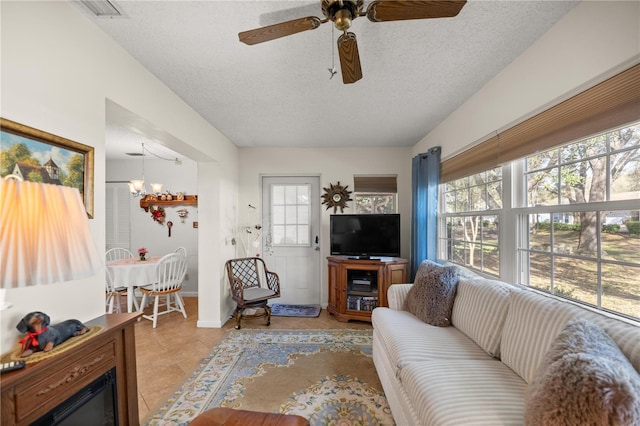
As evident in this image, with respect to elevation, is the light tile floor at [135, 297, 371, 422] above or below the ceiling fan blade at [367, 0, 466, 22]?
below

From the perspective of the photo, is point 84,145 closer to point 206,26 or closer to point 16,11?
point 16,11

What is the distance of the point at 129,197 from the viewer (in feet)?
15.6

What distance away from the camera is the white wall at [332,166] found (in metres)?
3.98

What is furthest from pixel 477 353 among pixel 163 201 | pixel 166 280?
pixel 163 201

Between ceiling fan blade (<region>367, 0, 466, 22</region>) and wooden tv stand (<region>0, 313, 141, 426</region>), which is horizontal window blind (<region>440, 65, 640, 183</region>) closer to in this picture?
ceiling fan blade (<region>367, 0, 466, 22</region>)

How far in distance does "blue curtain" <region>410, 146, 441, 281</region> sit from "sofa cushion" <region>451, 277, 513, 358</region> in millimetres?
1095

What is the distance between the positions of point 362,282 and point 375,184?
1464 mm

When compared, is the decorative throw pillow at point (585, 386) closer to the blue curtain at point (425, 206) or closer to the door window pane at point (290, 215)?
the blue curtain at point (425, 206)

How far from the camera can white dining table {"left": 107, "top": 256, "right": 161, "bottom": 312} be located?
340 cm

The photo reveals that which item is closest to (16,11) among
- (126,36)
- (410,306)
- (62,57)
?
(62,57)

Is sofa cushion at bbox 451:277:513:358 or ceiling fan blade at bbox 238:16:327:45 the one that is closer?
ceiling fan blade at bbox 238:16:327:45

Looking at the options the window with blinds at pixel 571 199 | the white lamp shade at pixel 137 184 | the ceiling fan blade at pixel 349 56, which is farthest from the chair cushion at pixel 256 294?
the ceiling fan blade at pixel 349 56

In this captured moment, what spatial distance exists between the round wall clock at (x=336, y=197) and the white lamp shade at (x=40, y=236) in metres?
3.22

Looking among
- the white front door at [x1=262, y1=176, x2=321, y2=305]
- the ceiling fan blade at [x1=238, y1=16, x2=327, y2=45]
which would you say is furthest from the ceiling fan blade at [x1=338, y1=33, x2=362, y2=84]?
the white front door at [x1=262, y1=176, x2=321, y2=305]
